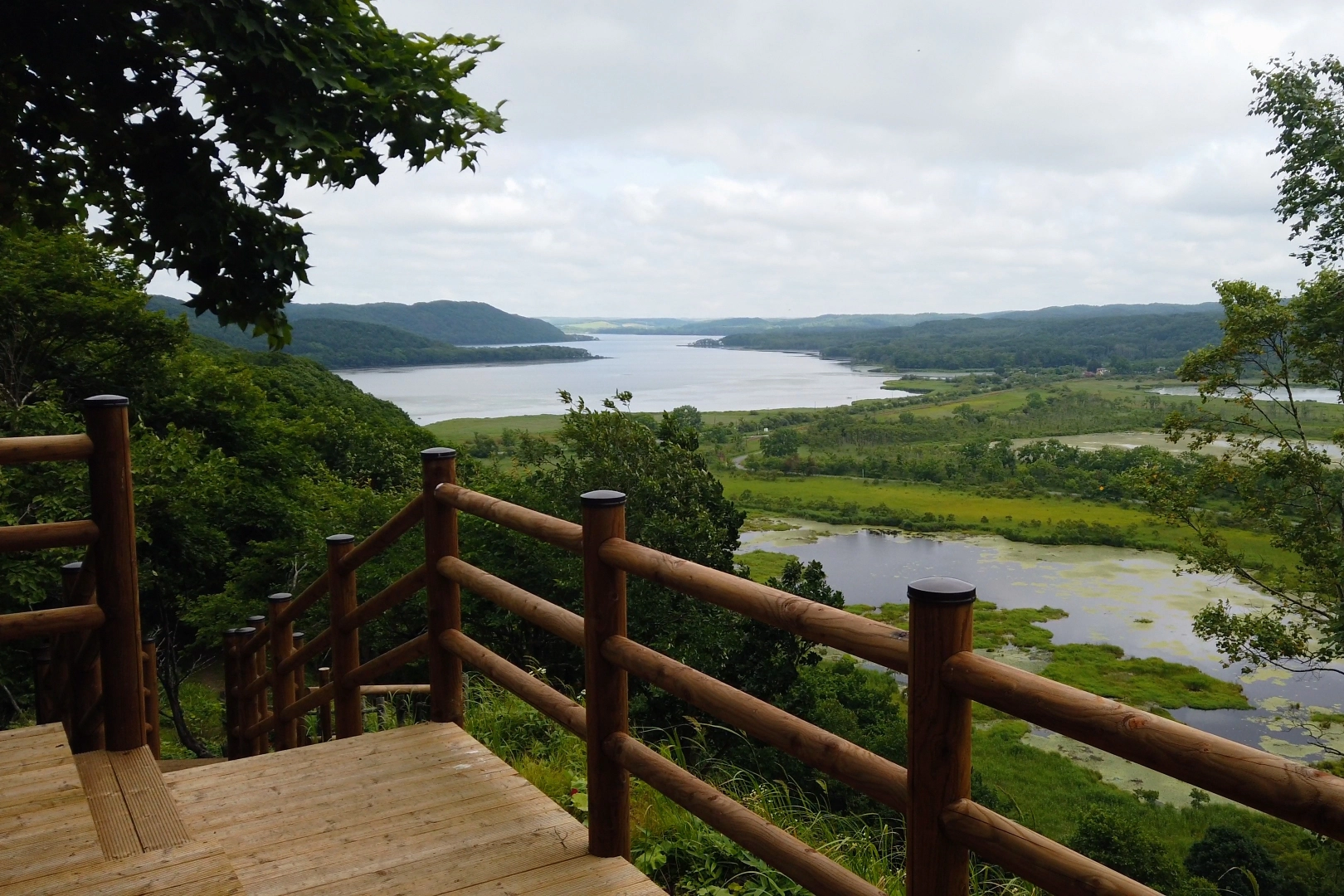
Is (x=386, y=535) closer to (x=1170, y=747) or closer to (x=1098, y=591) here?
(x=1170, y=747)

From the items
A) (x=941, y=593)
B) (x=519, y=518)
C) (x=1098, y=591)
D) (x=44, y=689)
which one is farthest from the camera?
(x=1098, y=591)

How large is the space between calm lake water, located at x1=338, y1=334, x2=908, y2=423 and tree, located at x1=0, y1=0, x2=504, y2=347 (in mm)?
54980

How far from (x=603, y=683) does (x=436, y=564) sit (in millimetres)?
1285

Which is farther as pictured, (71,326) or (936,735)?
(71,326)

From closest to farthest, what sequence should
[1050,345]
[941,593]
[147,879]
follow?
[941,593]
[147,879]
[1050,345]

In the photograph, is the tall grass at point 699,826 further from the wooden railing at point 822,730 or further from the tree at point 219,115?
the tree at point 219,115

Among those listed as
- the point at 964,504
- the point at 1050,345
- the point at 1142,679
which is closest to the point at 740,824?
the point at 1142,679

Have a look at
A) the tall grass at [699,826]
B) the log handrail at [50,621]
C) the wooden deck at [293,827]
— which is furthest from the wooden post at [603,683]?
the log handrail at [50,621]

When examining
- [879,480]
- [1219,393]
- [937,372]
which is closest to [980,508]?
[879,480]

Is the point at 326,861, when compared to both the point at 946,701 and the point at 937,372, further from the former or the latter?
the point at 937,372

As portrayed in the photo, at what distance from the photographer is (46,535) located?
10.3 feet

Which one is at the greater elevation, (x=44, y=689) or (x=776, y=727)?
(x=776, y=727)

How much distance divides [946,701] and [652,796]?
2439 millimetres

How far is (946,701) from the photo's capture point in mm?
1619
